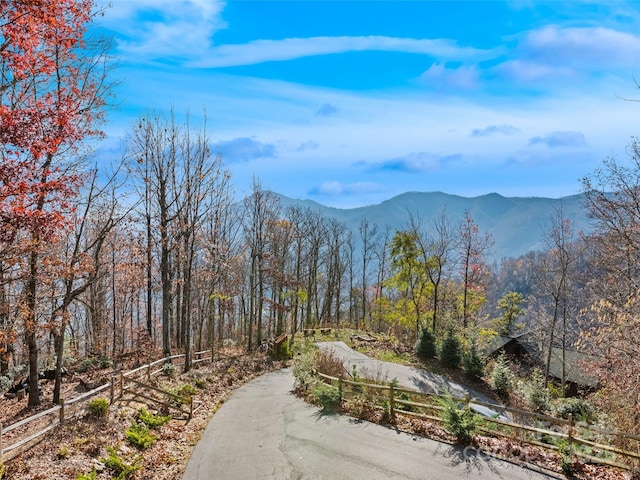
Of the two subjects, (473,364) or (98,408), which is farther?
(473,364)

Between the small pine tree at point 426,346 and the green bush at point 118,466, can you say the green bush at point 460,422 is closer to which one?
the green bush at point 118,466

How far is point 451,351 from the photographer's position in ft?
78.8

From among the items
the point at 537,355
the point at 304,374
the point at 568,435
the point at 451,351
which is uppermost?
the point at 568,435

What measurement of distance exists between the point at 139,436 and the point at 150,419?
1400 mm

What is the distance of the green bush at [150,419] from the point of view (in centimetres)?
1237

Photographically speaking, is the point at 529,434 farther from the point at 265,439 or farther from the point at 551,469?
the point at 265,439

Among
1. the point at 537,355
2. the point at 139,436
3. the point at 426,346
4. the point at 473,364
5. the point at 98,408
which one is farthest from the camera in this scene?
the point at 537,355

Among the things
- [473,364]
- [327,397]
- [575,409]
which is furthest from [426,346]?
[327,397]

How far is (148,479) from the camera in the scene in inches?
372

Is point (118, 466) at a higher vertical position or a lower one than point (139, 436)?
higher

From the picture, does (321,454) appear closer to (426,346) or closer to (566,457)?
(566,457)

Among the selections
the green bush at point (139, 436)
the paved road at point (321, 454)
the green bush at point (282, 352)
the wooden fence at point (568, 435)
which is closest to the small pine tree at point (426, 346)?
the green bush at point (282, 352)

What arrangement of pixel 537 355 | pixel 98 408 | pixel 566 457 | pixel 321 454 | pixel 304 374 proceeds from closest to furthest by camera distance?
pixel 566 457
pixel 321 454
pixel 98 408
pixel 304 374
pixel 537 355

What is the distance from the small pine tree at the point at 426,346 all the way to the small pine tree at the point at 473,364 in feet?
10.7
